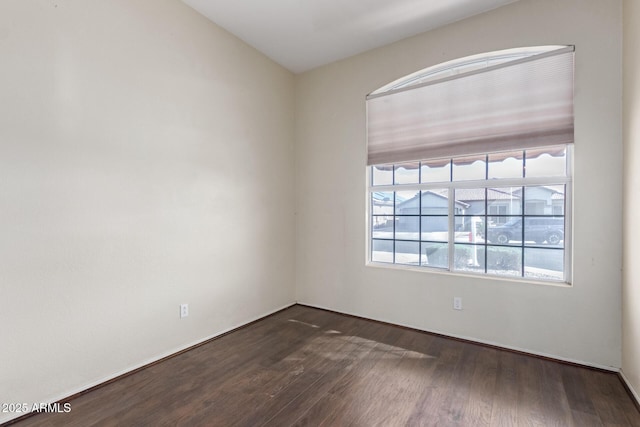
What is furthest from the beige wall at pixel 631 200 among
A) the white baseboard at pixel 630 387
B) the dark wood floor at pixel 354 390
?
the dark wood floor at pixel 354 390

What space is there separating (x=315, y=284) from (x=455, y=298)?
1680mm

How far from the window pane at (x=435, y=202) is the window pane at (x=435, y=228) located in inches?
2.5

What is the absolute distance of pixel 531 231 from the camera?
259 centimetres

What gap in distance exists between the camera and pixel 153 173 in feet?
7.84

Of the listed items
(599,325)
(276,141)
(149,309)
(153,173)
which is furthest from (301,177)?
(599,325)

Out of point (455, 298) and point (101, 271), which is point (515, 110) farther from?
point (101, 271)

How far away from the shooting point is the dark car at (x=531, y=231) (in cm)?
250

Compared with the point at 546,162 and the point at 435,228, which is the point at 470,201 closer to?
the point at 435,228

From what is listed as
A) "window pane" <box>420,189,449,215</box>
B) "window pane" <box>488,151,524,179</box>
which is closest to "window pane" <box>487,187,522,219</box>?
"window pane" <box>488,151,524,179</box>

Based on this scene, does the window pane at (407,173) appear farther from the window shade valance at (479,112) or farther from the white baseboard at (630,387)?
the white baseboard at (630,387)

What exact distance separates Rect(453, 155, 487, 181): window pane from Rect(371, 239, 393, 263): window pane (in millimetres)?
1021

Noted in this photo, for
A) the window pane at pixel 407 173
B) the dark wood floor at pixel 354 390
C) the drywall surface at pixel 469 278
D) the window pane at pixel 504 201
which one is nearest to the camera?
the dark wood floor at pixel 354 390

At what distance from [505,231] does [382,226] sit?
122 centimetres

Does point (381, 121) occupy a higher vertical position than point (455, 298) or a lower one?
higher
